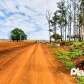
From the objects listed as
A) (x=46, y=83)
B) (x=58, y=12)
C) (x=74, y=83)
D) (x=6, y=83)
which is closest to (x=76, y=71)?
(x=74, y=83)

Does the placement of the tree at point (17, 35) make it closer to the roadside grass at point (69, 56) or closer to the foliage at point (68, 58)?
the roadside grass at point (69, 56)

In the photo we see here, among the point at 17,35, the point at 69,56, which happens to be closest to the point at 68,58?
the point at 69,56

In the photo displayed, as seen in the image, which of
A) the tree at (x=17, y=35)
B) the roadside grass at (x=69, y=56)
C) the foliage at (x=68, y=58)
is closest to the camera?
the roadside grass at (x=69, y=56)

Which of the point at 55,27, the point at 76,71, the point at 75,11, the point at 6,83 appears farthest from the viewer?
the point at 55,27

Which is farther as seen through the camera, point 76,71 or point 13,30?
point 13,30

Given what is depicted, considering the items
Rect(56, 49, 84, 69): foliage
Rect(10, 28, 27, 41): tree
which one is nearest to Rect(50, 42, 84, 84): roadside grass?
Rect(56, 49, 84, 69): foliage

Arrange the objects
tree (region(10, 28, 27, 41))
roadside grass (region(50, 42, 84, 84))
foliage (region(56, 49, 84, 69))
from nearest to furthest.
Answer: roadside grass (region(50, 42, 84, 84)) < foliage (region(56, 49, 84, 69)) < tree (region(10, 28, 27, 41))

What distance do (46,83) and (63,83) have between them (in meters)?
0.87

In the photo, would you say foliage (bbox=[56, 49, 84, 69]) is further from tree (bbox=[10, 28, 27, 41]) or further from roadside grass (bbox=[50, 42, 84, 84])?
tree (bbox=[10, 28, 27, 41])

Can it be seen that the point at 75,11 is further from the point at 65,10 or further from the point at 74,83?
the point at 74,83

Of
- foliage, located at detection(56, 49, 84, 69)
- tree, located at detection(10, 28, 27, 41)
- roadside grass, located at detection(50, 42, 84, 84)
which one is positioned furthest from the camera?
tree, located at detection(10, 28, 27, 41)

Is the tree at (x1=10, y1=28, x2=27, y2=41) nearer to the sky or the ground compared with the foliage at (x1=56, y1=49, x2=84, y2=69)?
nearer to the sky

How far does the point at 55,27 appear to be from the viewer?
335 ft

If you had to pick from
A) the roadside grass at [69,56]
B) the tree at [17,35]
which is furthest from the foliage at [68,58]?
the tree at [17,35]
